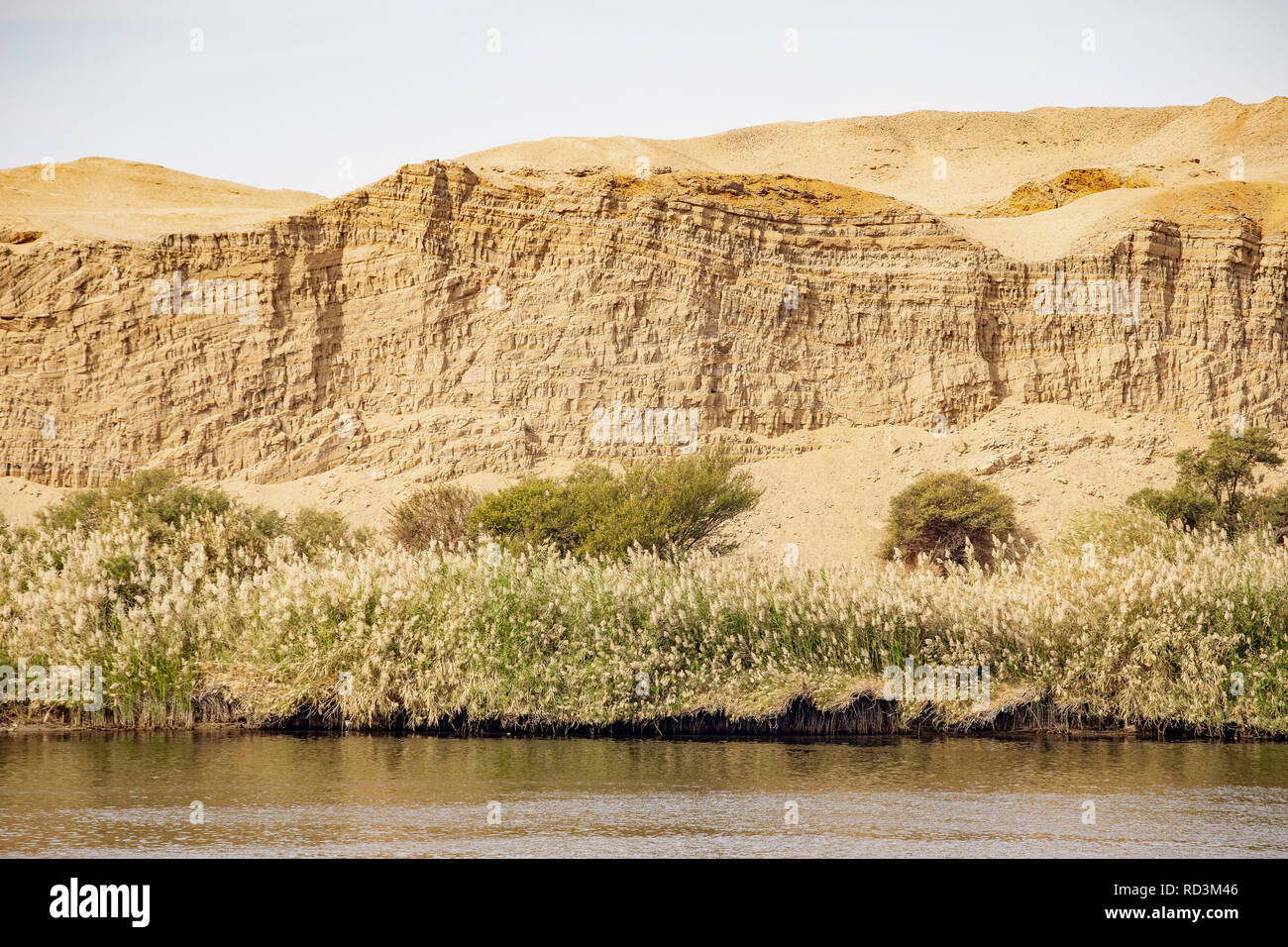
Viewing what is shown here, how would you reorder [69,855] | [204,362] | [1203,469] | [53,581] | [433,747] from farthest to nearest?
[204,362] → [1203,469] → [53,581] → [433,747] → [69,855]

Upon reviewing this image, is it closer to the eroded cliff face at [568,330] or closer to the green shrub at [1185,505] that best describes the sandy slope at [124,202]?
the eroded cliff face at [568,330]

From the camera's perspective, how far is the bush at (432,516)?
26922 millimetres

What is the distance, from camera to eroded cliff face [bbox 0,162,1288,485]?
3528 cm

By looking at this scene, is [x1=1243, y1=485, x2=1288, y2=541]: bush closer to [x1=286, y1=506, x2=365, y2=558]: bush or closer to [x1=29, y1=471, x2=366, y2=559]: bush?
[x1=286, y1=506, x2=365, y2=558]: bush

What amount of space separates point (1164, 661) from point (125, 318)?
105ft

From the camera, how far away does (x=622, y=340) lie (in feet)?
118

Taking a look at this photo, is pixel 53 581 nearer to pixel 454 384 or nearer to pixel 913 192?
pixel 454 384

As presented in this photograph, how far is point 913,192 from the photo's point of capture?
78.2 metres

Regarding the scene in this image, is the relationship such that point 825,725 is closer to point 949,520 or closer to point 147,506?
point 147,506

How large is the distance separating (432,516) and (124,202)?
34723 mm

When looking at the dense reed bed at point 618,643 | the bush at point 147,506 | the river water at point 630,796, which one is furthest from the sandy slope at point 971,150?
the river water at point 630,796

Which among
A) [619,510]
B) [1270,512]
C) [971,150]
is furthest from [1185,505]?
[971,150]

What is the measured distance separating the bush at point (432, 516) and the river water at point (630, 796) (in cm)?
1465

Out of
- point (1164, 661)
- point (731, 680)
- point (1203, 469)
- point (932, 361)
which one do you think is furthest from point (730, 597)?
point (932, 361)
